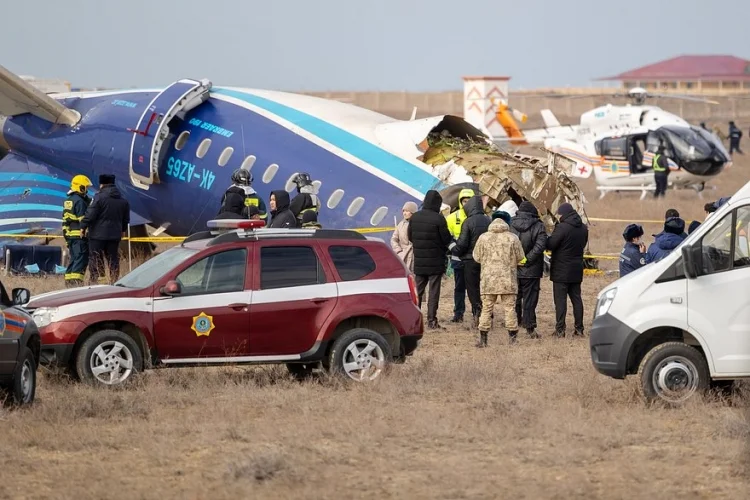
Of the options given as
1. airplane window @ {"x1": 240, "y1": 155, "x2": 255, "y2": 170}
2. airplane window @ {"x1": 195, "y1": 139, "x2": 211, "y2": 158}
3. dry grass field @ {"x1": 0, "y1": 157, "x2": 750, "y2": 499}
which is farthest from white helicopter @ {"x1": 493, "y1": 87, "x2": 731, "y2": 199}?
dry grass field @ {"x1": 0, "y1": 157, "x2": 750, "y2": 499}

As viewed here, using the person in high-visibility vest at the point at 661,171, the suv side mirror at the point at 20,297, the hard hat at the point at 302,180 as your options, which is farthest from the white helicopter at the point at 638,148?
the suv side mirror at the point at 20,297

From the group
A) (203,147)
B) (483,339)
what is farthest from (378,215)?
(483,339)

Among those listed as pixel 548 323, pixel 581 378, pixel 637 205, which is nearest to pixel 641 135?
pixel 637 205

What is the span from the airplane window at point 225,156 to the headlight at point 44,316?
10452 mm

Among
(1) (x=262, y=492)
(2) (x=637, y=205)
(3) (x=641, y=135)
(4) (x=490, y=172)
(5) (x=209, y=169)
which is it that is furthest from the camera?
(3) (x=641, y=135)

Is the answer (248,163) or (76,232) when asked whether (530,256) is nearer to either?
(248,163)

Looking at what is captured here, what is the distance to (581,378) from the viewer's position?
13141 millimetres

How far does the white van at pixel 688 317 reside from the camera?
1120 centimetres

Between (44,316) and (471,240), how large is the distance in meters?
6.75

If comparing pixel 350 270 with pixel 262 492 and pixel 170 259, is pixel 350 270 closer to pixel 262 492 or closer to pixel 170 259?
pixel 170 259

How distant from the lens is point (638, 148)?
1688 inches

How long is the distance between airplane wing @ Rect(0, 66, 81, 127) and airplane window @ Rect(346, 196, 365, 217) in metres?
6.54

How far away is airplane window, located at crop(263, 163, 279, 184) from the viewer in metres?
22.2

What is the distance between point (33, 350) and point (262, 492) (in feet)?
12.9
